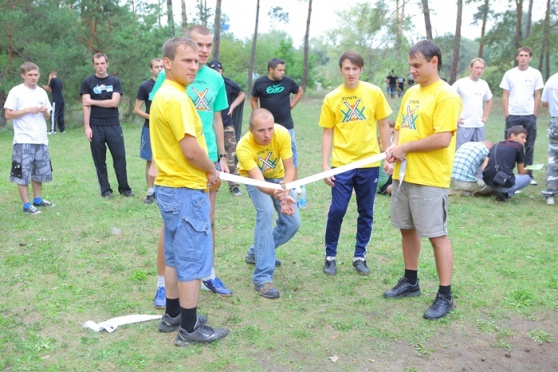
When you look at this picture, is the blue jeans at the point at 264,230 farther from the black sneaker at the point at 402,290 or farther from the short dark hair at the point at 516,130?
the short dark hair at the point at 516,130

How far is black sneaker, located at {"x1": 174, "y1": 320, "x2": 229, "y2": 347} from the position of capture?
151 inches

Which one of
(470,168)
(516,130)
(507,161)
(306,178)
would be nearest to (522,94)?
(516,130)

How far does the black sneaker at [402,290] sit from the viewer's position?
4.71m

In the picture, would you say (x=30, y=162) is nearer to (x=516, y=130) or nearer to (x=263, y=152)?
(x=263, y=152)

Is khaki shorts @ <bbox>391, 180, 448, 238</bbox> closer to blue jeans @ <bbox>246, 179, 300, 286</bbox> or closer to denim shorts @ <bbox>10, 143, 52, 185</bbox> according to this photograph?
blue jeans @ <bbox>246, 179, 300, 286</bbox>

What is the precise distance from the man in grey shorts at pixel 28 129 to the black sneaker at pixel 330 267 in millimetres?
4238

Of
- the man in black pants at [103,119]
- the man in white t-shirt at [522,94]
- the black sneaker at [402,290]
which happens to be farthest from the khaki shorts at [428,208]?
the man in black pants at [103,119]

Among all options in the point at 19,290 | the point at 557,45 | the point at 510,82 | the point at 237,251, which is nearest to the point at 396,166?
the point at 237,251

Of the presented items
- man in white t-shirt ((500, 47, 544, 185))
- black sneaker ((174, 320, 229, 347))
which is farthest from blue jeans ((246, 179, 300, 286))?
man in white t-shirt ((500, 47, 544, 185))

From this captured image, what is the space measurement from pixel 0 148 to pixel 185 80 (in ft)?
41.9

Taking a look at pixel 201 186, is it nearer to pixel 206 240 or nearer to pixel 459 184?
pixel 206 240

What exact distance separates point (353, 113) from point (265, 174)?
1.00 metres

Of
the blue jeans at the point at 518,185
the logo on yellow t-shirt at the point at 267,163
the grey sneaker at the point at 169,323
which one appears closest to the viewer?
the grey sneaker at the point at 169,323

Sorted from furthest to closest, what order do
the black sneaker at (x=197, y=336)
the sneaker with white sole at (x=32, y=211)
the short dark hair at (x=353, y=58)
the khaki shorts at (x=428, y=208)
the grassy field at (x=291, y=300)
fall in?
1. the sneaker with white sole at (x=32, y=211)
2. the short dark hair at (x=353, y=58)
3. the khaki shorts at (x=428, y=208)
4. the black sneaker at (x=197, y=336)
5. the grassy field at (x=291, y=300)
